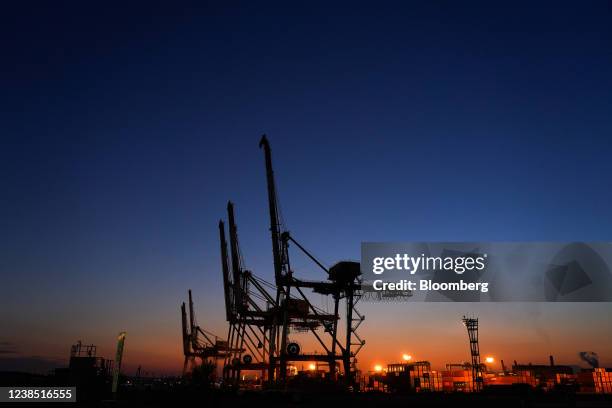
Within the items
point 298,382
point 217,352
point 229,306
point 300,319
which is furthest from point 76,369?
point 217,352

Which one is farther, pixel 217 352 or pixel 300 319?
pixel 217 352

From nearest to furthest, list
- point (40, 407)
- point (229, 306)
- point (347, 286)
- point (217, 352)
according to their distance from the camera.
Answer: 1. point (40, 407)
2. point (347, 286)
3. point (229, 306)
4. point (217, 352)

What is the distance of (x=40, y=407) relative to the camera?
94.5 ft

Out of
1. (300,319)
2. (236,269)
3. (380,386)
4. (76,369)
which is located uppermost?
(236,269)

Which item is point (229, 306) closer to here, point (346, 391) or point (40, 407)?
point (346, 391)

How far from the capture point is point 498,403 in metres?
31.6

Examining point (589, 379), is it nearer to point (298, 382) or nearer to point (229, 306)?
point (298, 382)

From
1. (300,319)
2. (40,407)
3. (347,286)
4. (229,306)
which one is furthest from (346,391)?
(229,306)

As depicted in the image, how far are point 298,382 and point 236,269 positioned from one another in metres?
29.8

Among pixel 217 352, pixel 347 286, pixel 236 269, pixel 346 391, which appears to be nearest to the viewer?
pixel 346 391

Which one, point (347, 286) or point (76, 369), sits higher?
point (347, 286)

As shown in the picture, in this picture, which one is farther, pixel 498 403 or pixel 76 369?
pixel 76 369

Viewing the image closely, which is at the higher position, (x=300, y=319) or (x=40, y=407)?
(x=300, y=319)

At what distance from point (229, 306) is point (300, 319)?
22525mm
